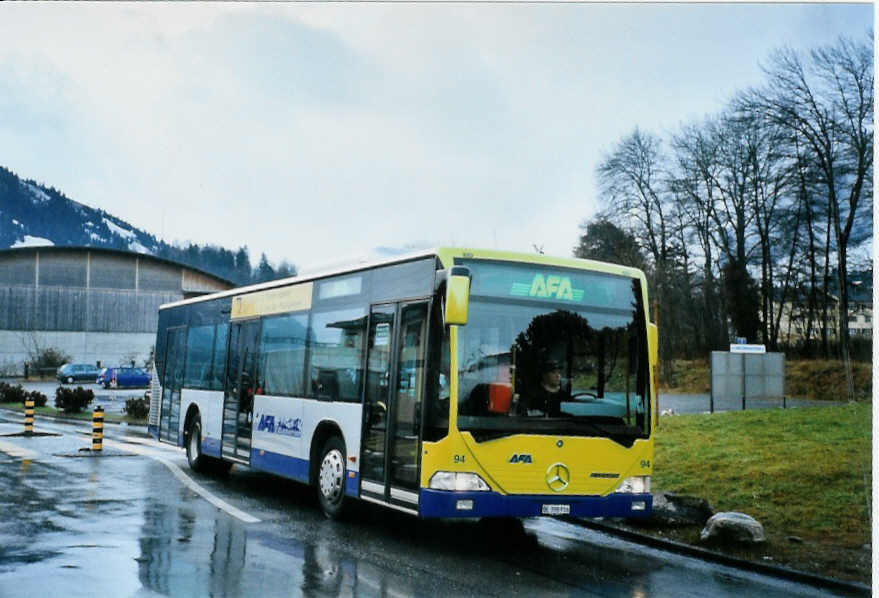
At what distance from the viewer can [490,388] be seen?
8531 mm

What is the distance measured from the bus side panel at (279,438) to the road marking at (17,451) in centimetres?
663

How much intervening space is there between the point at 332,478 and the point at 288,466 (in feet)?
4.34

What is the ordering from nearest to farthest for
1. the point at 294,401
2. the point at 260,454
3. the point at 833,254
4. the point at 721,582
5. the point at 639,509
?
the point at 721,582
the point at 639,509
the point at 294,401
the point at 260,454
the point at 833,254

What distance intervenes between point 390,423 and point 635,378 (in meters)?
2.50

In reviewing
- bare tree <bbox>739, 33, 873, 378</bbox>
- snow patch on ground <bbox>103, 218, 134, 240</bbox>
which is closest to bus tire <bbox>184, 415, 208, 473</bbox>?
bare tree <bbox>739, 33, 873, 378</bbox>

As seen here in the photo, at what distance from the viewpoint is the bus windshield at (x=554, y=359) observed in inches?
336

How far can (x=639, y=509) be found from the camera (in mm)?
9102

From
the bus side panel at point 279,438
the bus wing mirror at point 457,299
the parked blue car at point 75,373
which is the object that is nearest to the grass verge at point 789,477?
the bus wing mirror at point 457,299

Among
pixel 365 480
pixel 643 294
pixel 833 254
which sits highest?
pixel 833 254

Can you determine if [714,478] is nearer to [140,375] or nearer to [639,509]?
[639,509]

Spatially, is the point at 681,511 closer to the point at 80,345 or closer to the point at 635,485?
the point at 635,485

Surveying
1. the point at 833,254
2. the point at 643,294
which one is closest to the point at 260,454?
the point at 643,294

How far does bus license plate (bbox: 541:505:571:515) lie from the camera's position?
8656 millimetres

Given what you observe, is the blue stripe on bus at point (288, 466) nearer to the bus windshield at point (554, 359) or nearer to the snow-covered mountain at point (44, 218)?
the bus windshield at point (554, 359)
